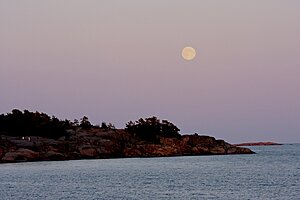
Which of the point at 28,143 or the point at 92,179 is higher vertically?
the point at 28,143

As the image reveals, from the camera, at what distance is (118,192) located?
85.3 meters

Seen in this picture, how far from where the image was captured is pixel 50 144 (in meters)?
195

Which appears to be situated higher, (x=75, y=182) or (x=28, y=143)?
(x=28, y=143)

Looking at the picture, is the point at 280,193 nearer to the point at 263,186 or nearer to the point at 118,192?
the point at 263,186

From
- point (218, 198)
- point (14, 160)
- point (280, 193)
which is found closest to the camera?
point (218, 198)

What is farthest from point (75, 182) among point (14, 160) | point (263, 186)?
point (14, 160)

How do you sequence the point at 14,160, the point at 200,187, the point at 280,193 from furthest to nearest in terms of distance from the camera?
the point at 14,160 → the point at 200,187 → the point at 280,193

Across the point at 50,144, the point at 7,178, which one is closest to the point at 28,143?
the point at 50,144

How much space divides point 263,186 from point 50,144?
373 feet

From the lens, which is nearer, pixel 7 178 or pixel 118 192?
pixel 118 192

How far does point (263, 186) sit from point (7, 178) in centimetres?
4746

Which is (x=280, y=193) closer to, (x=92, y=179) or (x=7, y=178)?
(x=92, y=179)

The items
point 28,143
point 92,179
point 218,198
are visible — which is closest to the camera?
point 218,198

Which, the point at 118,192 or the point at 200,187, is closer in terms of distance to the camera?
the point at 118,192
